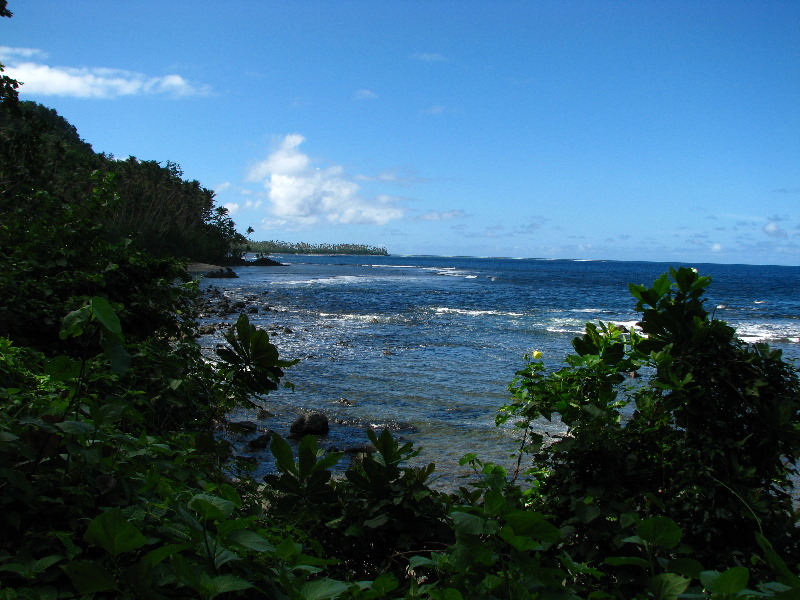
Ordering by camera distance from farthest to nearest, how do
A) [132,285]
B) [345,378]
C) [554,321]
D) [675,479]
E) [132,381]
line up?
[554,321]
[345,378]
[132,285]
[132,381]
[675,479]

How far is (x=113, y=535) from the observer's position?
1150 millimetres

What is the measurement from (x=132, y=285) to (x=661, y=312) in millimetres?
4983

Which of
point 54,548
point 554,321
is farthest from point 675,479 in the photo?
point 554,321

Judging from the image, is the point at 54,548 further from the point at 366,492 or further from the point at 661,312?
the point at 661,312

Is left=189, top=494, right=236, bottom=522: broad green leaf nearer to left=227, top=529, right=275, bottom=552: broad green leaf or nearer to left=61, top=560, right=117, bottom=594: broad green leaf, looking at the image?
left=227, top=529, right=275, bottom=552: broad green leaf

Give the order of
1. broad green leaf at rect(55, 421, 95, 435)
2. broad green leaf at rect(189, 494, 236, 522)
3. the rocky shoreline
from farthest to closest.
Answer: the rocky shoreline, broad green leaf at rect(55, 421, 95, 435), broad green leaf at rect(189, 494, 236, 522)

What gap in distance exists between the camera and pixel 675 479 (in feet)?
8.49

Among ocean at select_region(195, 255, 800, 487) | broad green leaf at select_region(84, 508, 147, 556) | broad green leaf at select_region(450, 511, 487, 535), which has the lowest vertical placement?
ocean at select_region(195, 255, 800, 487)

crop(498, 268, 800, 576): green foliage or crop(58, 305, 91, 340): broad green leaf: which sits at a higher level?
crop(58, 305, 91, 340): broad green leaf

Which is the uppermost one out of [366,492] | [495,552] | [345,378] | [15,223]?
[15,223]

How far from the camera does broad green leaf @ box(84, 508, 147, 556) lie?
1.13 meters

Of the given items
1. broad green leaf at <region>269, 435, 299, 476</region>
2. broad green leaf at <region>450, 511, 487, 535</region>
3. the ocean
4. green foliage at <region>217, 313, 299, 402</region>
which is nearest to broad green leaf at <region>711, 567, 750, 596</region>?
broad green leaf at <region>450, 511, 487, 535</region>

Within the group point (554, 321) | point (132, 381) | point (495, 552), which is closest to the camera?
point (495, 552)

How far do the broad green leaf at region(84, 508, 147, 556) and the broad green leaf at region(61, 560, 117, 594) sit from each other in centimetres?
5
